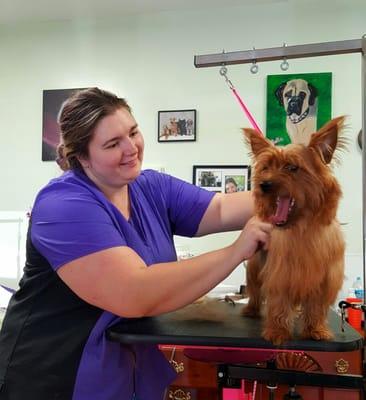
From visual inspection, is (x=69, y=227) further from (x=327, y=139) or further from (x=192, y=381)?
(x=192, y=381)

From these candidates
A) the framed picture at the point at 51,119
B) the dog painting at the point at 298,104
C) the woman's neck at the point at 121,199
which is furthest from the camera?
the framed picture at the point at 51,119

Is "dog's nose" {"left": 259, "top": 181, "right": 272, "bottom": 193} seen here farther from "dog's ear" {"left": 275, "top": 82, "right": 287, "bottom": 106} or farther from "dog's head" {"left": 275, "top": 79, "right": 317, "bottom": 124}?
"dog's ear" {"left": 275, "top": 82, "right": 287, "bottom": 106}

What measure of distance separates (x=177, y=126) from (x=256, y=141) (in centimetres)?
179

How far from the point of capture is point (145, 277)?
1023 millimetres

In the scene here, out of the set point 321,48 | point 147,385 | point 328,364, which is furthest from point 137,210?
point 328,364

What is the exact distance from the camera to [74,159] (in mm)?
1234

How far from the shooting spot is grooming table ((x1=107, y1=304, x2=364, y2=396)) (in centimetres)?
100

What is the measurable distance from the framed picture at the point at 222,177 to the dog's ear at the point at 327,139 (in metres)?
1.68

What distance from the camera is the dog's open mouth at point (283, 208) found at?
42.1 inches

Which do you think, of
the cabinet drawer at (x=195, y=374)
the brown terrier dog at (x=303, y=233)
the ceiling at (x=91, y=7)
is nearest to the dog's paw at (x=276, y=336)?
the brown terrier dog at (x=303, y=233)

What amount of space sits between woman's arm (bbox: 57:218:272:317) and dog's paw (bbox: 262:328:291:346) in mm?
151

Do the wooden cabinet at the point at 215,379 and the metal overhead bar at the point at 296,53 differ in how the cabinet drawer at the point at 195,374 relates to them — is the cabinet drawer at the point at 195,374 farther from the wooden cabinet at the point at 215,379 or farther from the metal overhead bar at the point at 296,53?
the metal overhead bar at the point at 296,53

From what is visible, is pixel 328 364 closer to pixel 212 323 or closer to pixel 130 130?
pixel 212 323

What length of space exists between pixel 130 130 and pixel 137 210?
22cm
